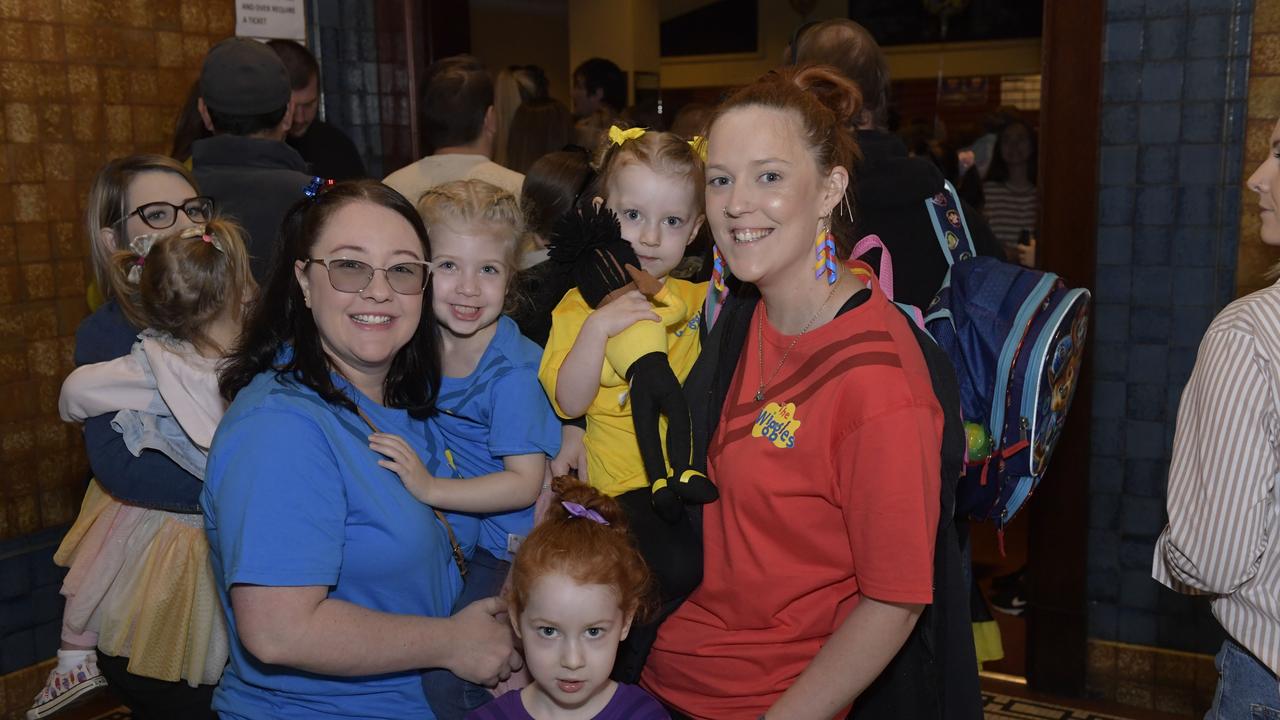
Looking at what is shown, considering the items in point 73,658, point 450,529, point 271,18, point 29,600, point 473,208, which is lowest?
point 29,600

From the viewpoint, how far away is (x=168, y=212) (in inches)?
113

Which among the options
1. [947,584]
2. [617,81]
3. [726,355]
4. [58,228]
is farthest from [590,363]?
[617,81]

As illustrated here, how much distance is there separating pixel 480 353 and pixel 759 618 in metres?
0.82

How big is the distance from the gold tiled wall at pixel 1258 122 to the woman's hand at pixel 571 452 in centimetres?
238

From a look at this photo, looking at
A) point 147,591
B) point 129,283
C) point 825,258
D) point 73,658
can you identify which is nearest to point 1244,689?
point 825,258

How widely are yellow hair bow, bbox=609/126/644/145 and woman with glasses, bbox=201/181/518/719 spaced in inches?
23.0

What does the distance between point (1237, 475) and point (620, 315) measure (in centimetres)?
110

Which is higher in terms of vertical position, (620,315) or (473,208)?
(473,208)

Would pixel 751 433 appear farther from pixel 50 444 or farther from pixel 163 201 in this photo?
pixel 50 444

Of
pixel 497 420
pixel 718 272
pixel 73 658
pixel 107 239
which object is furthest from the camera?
pixel 107 239

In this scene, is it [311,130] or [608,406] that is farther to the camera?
[311,130]

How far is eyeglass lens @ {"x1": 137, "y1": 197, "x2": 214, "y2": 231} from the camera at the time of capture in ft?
9.30

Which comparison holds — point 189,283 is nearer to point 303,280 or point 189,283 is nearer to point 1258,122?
point 303,280

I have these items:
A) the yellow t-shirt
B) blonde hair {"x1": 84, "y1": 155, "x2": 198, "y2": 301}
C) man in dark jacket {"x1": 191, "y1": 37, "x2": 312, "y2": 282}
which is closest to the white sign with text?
man in dark jacket {"x1": 191, "y1": 37, "x2": 312, "y2": 282}
